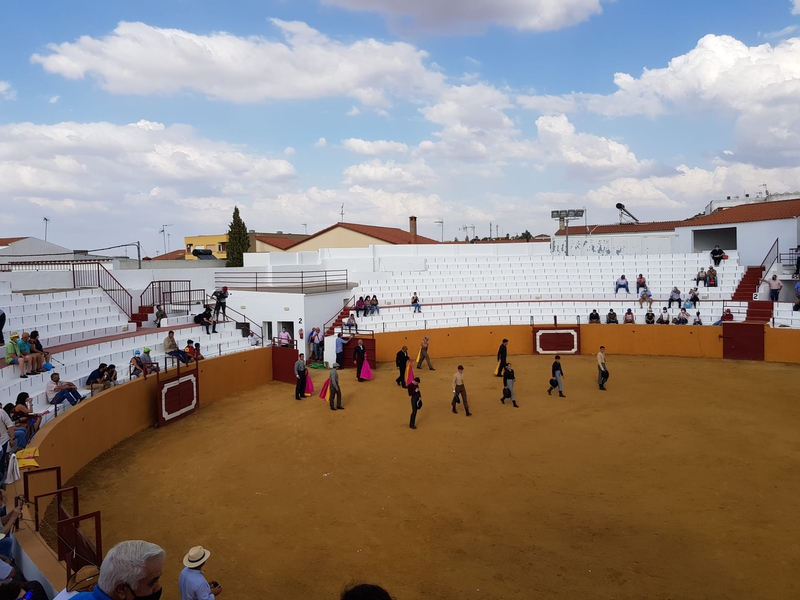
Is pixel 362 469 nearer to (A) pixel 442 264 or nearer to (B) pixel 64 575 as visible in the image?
(B) pixel 64 575

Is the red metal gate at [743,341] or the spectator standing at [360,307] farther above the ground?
the spectator standing at [360,307]

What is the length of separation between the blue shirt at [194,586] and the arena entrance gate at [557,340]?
2194 cm

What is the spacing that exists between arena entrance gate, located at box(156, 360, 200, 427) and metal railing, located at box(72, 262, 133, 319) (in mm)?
7022

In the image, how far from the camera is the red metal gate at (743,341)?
23.0 meters

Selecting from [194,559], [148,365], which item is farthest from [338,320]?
[194,559]

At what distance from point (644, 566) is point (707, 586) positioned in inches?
29.6

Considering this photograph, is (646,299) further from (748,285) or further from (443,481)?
(443,481)

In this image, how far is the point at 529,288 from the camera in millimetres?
30531

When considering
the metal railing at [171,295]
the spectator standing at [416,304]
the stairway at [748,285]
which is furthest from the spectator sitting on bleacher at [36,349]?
the stairway at [748,285]

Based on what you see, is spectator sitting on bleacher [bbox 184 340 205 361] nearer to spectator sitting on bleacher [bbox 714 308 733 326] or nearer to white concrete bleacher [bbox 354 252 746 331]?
white concrete bleacher [bbox 354 252 746 331]

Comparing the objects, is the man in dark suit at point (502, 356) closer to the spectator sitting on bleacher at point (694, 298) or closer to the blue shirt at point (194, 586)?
the spectator sitting on bleacher at point (694, 298)

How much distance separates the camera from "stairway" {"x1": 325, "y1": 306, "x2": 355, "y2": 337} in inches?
966

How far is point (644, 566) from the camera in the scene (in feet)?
24.2

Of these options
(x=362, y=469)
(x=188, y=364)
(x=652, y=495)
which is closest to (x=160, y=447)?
(x=188, y=364)
